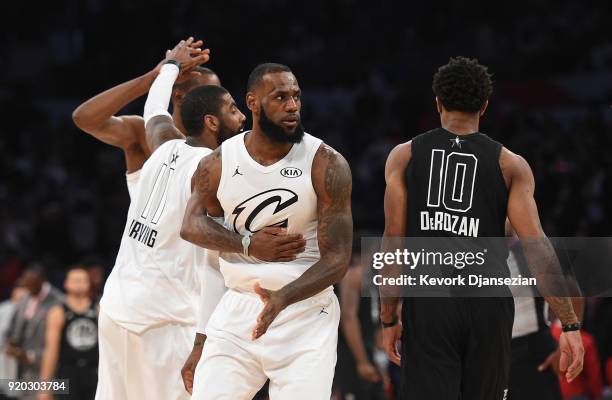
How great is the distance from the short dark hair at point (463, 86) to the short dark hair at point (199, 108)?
1.47 metres

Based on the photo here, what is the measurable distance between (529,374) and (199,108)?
3.26 metres

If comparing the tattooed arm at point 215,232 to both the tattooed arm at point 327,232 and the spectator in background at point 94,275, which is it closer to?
Answer: the tattooed arm at point 327,232

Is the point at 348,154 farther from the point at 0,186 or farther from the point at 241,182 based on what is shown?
the point at 241,182

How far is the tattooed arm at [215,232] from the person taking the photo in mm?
5164

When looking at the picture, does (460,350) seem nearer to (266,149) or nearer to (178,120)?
(266,149)

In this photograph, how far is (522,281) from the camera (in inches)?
299

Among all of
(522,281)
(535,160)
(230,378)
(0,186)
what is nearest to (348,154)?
(535,160)

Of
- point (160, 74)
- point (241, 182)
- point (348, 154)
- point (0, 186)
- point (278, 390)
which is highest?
point (348, 154)

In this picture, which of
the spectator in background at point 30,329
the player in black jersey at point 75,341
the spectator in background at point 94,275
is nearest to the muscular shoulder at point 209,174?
the player in black jersey at point 75,341

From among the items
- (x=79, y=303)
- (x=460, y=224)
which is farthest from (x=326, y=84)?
(x=460, y=224)

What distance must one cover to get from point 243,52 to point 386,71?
261 cm

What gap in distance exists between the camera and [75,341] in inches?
408

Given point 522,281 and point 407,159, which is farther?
point 522,281

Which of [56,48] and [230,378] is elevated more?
[56,48]
